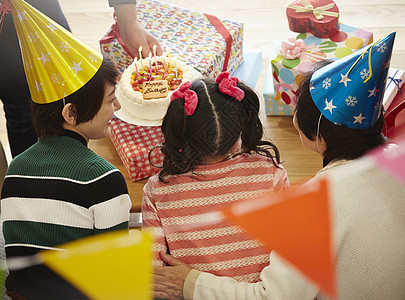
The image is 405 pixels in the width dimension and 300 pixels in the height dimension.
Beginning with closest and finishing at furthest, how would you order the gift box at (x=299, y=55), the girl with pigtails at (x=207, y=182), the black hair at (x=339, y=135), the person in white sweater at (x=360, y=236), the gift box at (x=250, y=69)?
the person in white sweater at (x=360, y=236)
the black hair at (x=339, y=135)
the girl with pigtails at (x=207, y=182)
the gift box at (x=299, y=55)
the gift box at (x=250, y=69)

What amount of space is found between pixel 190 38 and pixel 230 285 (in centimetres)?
106

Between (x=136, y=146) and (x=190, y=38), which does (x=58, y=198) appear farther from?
(x=190, y=38)

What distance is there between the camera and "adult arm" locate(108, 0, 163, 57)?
1785 millimetres

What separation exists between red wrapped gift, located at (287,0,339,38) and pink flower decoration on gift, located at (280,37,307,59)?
0.31ft

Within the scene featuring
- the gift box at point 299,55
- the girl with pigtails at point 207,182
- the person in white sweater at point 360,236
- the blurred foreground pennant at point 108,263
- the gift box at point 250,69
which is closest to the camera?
the blurred foreground pennant at point 108,263

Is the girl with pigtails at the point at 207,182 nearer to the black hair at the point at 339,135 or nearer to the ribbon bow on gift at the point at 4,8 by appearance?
the black hair at the point at 339,135

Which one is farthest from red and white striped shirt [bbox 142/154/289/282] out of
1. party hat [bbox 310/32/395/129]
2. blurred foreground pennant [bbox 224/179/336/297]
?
blurred foreground pennant [bbox 224/179/336/297]

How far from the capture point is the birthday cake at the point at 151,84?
156 centimetres

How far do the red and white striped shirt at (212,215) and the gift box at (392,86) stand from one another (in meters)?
0.47

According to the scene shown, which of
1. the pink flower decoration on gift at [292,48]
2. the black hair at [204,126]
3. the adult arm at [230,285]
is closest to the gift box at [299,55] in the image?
the pink flower decoration on gift at [292,48]

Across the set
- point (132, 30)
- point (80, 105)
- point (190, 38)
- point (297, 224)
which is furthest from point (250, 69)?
point (297, 224)

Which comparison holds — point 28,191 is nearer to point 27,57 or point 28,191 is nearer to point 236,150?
point 27,57

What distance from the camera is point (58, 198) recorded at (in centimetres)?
121

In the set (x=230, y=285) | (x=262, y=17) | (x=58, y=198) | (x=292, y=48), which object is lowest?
(x=262, y=17)
